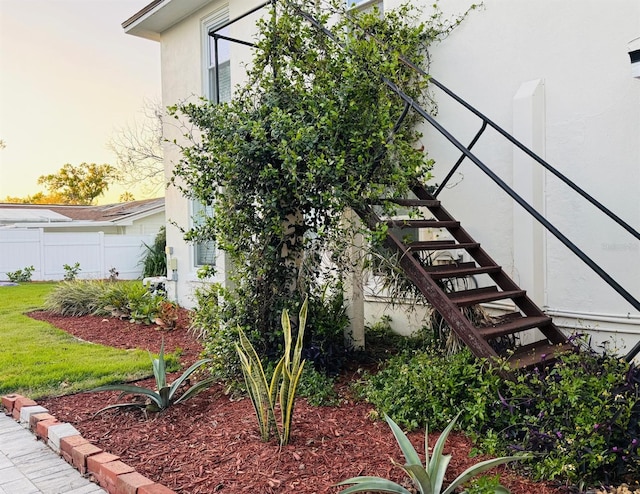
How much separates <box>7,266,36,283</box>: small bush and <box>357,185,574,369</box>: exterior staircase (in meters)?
15.8

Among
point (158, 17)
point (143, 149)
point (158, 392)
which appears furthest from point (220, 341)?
point (143, 149)

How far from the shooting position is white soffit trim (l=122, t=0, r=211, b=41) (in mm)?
9258

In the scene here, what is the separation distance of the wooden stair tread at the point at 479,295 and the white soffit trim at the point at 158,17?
7359mm

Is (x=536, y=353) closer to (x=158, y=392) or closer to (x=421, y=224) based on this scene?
(x=421, y=224)

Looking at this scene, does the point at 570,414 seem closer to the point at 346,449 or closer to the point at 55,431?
the point at 346,449

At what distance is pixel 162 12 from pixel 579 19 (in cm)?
758

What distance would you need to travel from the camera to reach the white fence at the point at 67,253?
58.0 feet

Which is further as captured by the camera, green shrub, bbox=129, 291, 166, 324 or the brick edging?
green shrub, bbox=129, 291, 166, 324

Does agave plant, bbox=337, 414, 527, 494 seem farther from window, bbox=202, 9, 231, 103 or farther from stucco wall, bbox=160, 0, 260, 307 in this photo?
window, bbox=202, 9, 231, 103

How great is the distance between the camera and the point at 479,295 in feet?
14.6

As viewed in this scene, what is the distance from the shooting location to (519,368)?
3.70 meters

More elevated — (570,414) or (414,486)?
(570,414)

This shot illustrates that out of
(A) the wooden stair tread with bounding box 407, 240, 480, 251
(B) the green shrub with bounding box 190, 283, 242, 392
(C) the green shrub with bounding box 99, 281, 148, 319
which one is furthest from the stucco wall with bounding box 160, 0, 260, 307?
(A) the wooden stair tread with bounding box 407, 240, 480, 251

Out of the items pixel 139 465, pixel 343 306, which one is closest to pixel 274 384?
pixel 139 465
